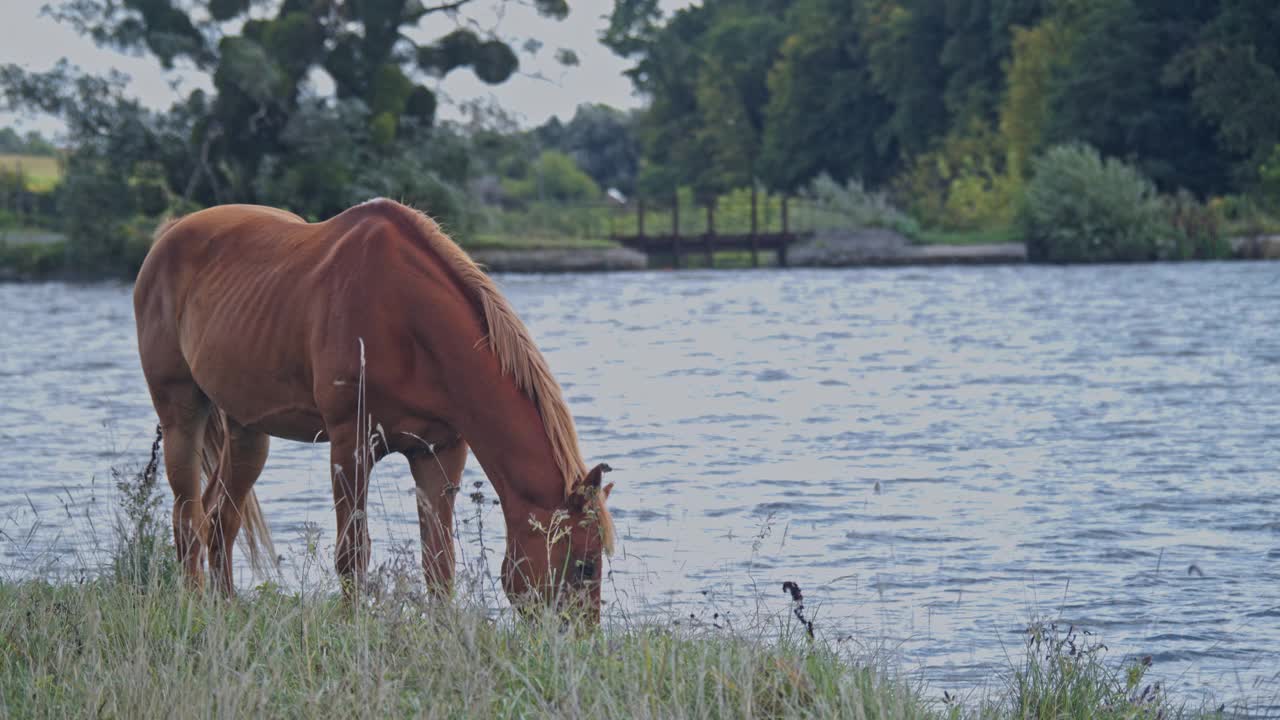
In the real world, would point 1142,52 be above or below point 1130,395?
above

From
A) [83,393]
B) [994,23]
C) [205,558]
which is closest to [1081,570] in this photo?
[205,558]

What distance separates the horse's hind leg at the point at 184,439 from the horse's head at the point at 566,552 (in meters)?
2.17

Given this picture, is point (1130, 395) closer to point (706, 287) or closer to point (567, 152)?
point (706, 287)

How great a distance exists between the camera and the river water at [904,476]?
22.9 ft

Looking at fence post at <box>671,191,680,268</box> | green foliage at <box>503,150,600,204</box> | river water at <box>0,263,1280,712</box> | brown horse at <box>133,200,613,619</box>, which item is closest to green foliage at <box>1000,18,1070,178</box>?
fence post at <box>671,191,680,268</box>

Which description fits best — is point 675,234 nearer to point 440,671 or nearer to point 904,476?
point 904,476

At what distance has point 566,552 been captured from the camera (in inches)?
213

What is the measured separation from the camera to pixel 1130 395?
15797 millimetres

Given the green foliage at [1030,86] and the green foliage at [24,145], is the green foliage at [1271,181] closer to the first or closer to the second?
the green foliage at [1030,86]

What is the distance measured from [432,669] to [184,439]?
272cm

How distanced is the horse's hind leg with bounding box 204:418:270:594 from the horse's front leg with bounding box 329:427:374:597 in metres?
0.93

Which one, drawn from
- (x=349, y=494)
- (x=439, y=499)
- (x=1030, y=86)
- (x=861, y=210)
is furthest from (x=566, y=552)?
(x=1030, y=86)

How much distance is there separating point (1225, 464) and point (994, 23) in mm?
60886

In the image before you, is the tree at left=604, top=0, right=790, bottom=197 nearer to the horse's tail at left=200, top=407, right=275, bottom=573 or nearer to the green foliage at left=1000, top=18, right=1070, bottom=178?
the green foliage at left=1000, top=18, right=1070, bottom=178
